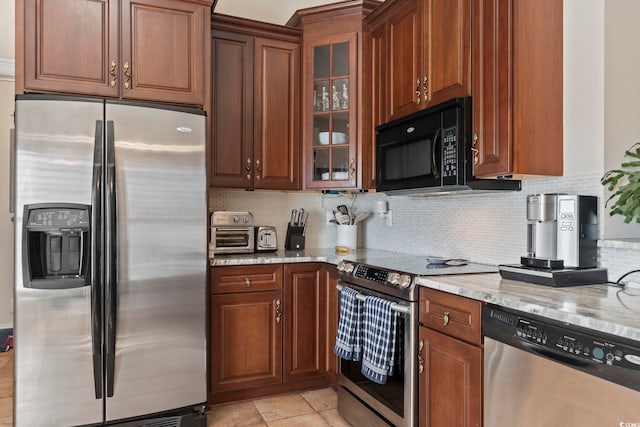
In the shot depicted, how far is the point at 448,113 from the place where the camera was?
7.16ft

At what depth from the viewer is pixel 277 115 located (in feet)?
10.2

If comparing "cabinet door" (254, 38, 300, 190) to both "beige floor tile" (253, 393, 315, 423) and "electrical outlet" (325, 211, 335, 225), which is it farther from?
"beige floor tile" (253, 393, 315, 423)

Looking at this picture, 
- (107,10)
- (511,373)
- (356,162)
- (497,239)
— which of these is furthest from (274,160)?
(511,373)

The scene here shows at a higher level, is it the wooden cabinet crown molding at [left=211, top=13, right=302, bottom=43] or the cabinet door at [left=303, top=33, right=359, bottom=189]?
the wooden cabinet crown molding at [left=211, top=13, right=302, bottom=43]

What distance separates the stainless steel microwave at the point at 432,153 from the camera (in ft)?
6.96

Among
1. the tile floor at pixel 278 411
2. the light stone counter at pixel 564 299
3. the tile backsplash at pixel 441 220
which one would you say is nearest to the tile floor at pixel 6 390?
the tile floor at pixel 278 411

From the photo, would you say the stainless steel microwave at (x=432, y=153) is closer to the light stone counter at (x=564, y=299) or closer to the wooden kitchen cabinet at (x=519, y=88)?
the wooden kitchen cabinet at (x=519, y=88)

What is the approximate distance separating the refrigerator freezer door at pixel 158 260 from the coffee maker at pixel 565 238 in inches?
65.7

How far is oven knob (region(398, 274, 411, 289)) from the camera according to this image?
2.01m

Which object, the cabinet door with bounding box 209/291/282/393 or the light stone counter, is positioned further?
the cabinet door with bounding box 209/291/282/393

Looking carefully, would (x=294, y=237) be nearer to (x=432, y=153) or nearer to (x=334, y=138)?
(x=334, y=138)

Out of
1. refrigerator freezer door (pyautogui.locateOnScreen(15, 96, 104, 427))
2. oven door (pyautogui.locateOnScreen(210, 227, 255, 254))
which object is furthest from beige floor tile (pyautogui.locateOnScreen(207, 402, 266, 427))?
oven door (pyautogui.locateOnScreen(210, 227, 255, 254))

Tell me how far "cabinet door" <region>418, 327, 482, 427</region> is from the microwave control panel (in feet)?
2.59

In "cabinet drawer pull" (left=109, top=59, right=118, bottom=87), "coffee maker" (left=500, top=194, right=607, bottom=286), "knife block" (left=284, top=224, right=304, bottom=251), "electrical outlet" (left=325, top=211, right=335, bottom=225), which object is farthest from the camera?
"electrical outlet" (left=325, top=211, right=335, bottom=225)
